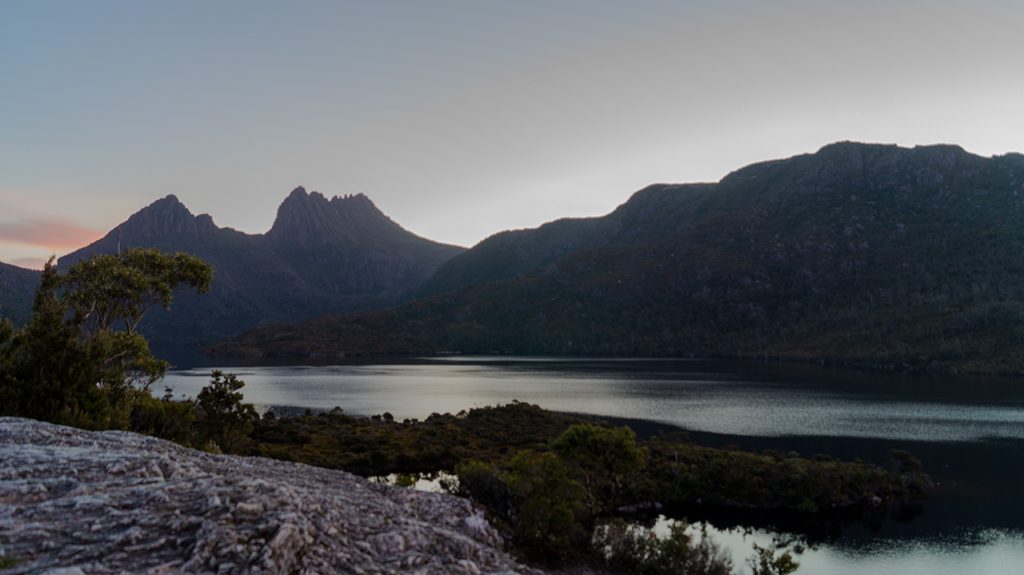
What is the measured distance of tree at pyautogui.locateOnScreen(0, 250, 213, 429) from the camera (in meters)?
31.1

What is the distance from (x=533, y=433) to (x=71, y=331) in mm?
65879

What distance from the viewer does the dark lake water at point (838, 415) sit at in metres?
49.7

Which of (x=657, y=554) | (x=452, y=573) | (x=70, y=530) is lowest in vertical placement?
(x=657, y=554)

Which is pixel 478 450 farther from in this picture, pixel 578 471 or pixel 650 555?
pixel 650 555

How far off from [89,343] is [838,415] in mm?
114169

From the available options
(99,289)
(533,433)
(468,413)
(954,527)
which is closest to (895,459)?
(954,527)

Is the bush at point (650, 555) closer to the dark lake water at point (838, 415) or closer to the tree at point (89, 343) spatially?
the dark lake water at point (838, 415)

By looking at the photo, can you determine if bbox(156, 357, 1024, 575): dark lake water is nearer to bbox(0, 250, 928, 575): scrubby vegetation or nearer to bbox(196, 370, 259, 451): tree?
bbox(0, 250, 928, 575): scrubby vegetation

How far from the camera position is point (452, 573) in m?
14.2

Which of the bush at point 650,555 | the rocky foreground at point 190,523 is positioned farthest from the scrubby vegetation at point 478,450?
the rocky foreground at point 190,523

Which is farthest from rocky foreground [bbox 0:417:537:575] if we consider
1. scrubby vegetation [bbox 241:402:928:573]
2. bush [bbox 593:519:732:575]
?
bush [bbox 593:519:732:575]

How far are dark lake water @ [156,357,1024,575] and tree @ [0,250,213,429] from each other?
46.6 meters

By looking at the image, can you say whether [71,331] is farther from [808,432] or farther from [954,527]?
[808,432]

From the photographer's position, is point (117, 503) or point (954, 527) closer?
point (117, 503)
